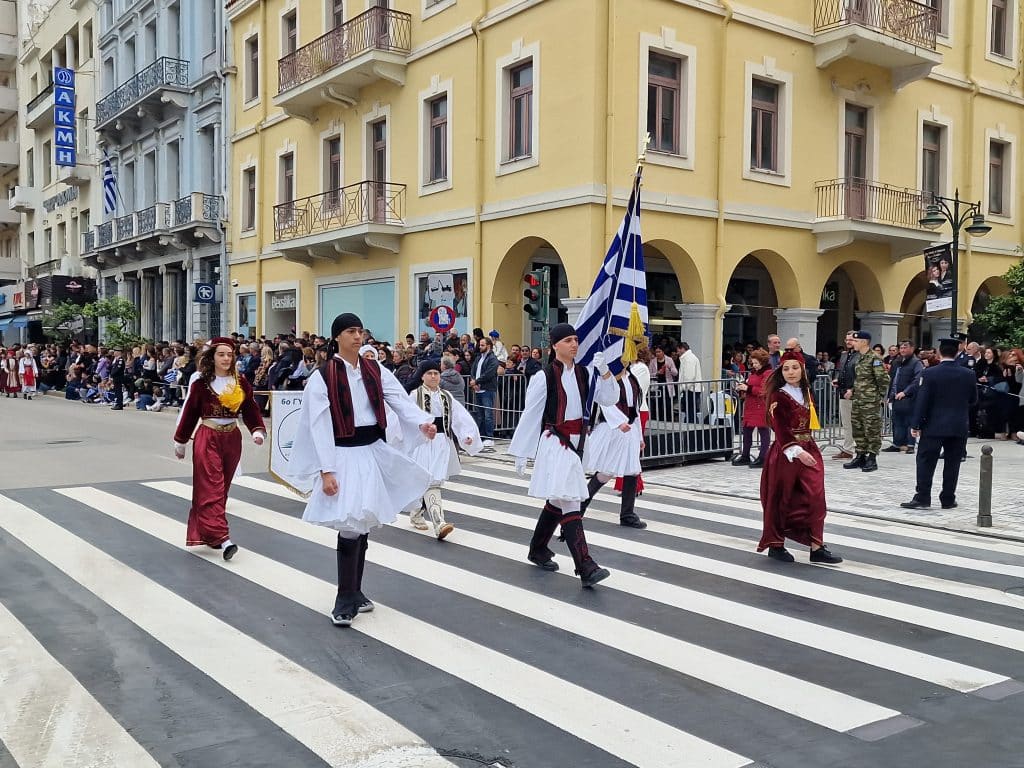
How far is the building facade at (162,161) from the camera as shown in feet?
102

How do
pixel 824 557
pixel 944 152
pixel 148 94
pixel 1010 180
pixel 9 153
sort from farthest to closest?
pixel 9 153, pixel 148 94, pixel 1010 180, pixel 944 152, pixel 824 557

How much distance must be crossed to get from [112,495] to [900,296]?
1803 centimetres

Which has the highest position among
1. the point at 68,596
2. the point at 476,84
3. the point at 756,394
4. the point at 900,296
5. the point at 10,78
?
the point at 10,78

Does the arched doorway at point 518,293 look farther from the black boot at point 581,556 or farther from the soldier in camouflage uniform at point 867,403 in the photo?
the black boot at point 581,556

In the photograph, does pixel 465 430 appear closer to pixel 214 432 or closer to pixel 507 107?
pixel 214 432

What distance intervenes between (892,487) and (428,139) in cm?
1351

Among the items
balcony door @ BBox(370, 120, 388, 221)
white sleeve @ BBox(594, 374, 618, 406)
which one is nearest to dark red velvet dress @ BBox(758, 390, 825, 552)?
white sleeve @ BBox(594, 374, 618, 406)

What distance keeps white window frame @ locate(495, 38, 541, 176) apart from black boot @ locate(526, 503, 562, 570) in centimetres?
1226

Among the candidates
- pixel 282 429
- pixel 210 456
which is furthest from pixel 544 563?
pixel 282 429

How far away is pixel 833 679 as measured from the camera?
5.09 meters

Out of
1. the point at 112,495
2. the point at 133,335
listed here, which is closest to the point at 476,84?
the point at 112,495

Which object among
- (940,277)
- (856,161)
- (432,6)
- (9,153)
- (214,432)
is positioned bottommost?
(214,432)

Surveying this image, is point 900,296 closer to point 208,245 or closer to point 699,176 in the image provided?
point 699,176

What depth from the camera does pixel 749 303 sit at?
2523cm
